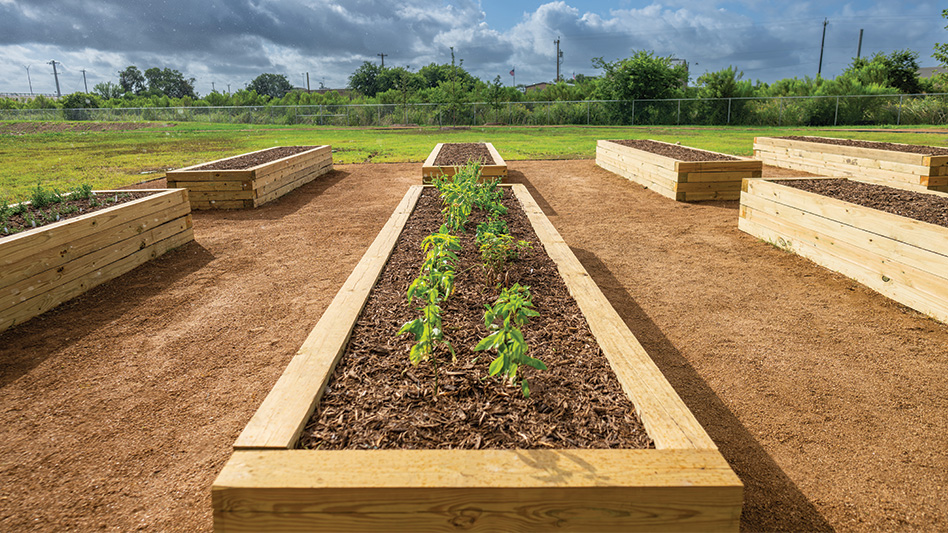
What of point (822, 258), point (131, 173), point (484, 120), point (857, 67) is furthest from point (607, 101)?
point (822, 258)

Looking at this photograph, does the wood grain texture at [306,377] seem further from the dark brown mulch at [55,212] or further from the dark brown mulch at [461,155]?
the dark brown mulch at [461,155]

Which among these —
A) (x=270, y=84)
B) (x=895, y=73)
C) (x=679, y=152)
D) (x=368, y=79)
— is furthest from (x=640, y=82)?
(x=270, y=84)

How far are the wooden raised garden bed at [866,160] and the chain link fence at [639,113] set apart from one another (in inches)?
793

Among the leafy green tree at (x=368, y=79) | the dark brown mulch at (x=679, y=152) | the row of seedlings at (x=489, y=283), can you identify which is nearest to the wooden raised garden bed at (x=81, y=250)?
the row of seedlings at (x=489, y=283)

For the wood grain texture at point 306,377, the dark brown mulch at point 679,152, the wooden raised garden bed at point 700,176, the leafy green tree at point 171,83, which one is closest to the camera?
the wood grain texture at point 306,377

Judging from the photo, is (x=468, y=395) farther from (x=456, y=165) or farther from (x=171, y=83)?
(x=171, y=83)

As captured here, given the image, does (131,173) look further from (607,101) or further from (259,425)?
(607,101)

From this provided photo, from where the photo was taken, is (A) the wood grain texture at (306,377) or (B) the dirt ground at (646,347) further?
(B) the dirt ground at (646,347)

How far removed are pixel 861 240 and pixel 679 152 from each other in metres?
6.22

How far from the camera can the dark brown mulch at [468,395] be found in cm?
205

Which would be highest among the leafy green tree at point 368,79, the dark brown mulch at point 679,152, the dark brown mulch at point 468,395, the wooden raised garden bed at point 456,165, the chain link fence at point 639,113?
the leafy green tree at point 368,79

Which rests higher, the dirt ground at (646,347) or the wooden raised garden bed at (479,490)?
the wooden raised garden bed at (479,490)

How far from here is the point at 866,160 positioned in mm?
8992

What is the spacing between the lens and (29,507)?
220cm
